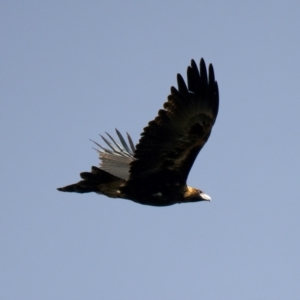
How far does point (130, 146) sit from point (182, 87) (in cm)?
425

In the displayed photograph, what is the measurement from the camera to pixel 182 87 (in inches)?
661

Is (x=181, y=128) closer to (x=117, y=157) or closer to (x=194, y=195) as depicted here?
(x=194, y=195)

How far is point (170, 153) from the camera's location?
17297 mm

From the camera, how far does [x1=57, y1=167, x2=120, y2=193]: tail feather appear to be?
17859 millimetres

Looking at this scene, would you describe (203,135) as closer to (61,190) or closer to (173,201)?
(173,201)

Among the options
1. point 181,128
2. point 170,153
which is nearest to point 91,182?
point 170,153

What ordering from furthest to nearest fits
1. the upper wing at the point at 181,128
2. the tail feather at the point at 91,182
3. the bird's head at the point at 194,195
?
1. the bird's head at the point at 194,195
2. the tail feather at the point at 91,182
3. the upper wing at the point at 181,128

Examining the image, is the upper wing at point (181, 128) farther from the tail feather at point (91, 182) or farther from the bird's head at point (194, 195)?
the bird's head at point (194, 195)

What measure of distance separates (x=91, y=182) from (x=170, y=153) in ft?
4.94

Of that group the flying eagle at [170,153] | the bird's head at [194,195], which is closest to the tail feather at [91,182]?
the flying eagle at [170,153]

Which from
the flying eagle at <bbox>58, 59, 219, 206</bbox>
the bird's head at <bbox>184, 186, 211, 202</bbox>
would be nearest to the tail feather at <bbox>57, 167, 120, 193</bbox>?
the flying eagle at <bbox>58, 59, 219, 206</bbox>

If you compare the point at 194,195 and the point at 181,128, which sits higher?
the point at 181,128

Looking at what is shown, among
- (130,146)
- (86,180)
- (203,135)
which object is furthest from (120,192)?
(130,146)

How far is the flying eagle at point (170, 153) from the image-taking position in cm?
1680
